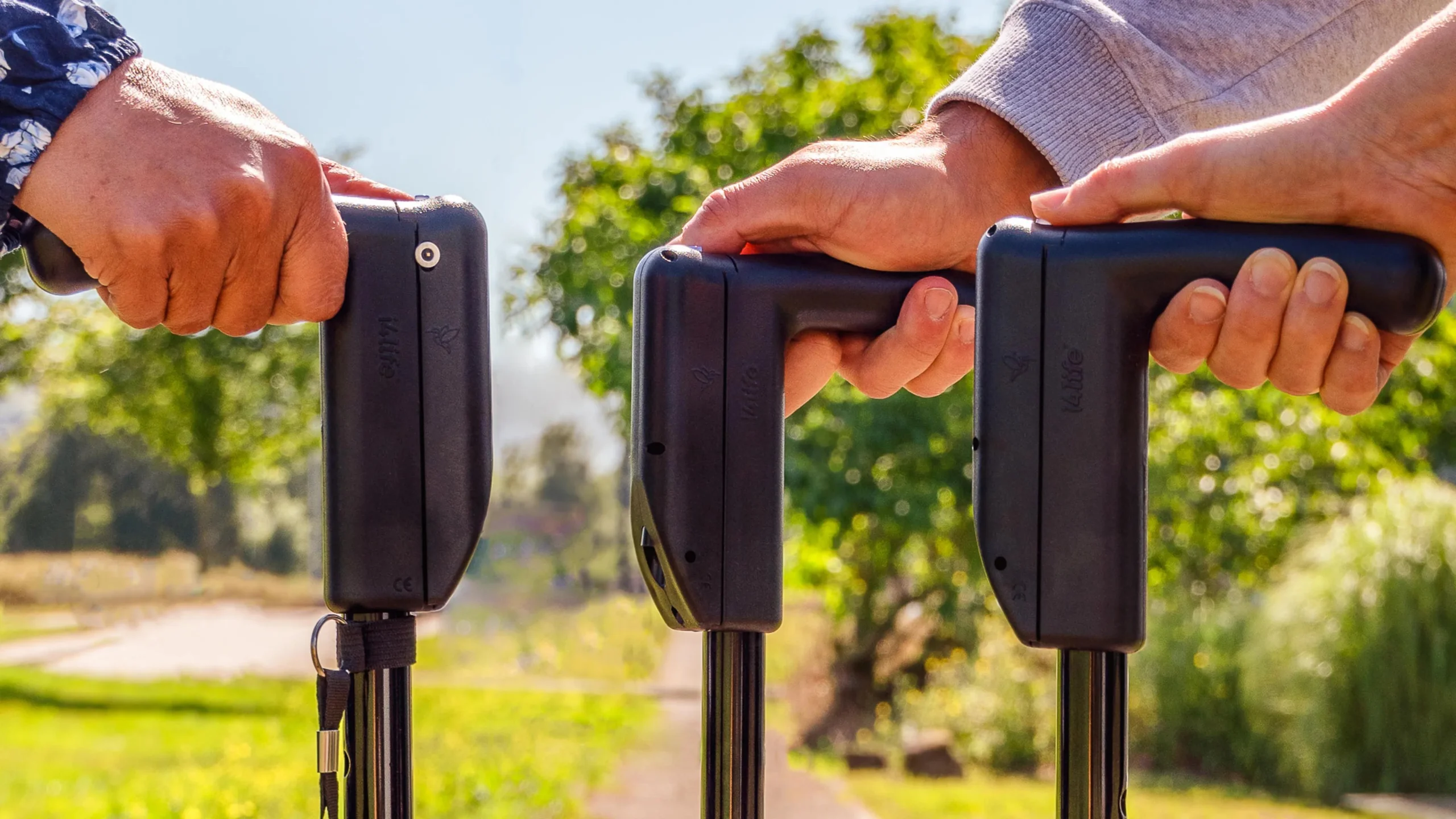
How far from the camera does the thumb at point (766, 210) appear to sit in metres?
1.29

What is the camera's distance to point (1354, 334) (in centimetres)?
106

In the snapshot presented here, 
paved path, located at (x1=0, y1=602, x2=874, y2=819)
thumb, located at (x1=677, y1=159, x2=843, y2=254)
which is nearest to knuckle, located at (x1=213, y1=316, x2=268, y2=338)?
thumb, located at (x1=677, y1=159, x2=843, y2=254)

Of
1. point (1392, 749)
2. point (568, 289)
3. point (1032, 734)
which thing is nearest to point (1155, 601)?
point (1032, 734)

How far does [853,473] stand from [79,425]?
7.34 meters

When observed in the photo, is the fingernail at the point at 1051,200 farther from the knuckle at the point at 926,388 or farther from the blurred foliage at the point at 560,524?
the blurred foliage at the point at 560,524

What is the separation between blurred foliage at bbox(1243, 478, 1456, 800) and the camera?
6656 mm

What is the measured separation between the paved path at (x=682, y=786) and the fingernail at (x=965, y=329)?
3.69 metres

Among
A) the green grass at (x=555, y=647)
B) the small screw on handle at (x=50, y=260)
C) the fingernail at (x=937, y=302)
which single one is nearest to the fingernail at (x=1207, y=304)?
the fingernail at (x=937, y=302)

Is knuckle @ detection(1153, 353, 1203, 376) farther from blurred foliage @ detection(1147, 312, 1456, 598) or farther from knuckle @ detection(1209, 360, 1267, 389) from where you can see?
blurred foliage @ detection(1147, 312, 1456, 598)

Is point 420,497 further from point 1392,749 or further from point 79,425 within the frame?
point 79,425

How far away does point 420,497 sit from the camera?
45.3 inches

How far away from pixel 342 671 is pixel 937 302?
2.18 ft

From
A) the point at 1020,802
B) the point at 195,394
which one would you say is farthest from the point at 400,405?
the point at 195,394

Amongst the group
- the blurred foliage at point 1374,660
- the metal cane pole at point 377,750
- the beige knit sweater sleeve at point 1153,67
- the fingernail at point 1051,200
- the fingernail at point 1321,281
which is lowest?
the blurred foliage at point 1374,660
